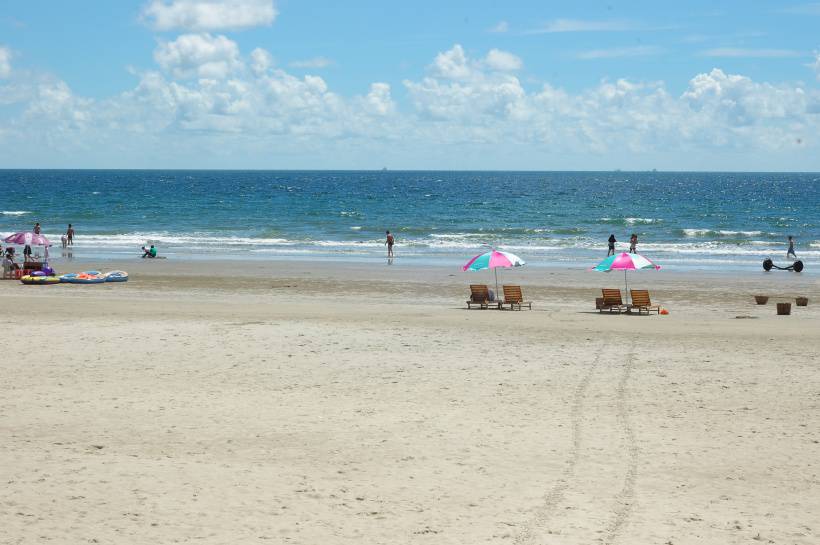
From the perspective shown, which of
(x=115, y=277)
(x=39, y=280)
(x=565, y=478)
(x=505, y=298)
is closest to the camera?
(x=565, y=478)

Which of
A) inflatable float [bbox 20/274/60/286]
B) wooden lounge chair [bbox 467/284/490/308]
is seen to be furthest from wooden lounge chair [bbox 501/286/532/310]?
inflatable float [bbox 20/274/60/286]

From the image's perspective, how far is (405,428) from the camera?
11.4m

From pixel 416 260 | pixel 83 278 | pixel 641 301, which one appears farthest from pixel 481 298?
pixel 416 260

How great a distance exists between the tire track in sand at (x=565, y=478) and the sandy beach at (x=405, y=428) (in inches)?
1.2

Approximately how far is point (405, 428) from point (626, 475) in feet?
9.51

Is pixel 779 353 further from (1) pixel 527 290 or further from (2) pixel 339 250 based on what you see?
(2) pixel 339 250

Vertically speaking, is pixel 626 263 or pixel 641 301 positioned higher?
pixel 626 263

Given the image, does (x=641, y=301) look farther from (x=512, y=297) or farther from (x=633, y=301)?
(x=512, y=297)

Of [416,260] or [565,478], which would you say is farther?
[416,260]

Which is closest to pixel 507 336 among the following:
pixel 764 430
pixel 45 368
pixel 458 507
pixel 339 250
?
pixel 764 430

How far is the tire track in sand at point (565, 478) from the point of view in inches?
320

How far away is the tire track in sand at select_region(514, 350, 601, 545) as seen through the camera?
812 centimetres

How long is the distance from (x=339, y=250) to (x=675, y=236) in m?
22.3

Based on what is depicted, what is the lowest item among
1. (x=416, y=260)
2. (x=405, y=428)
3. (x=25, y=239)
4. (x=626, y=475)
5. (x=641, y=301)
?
(x=626, y=475)
